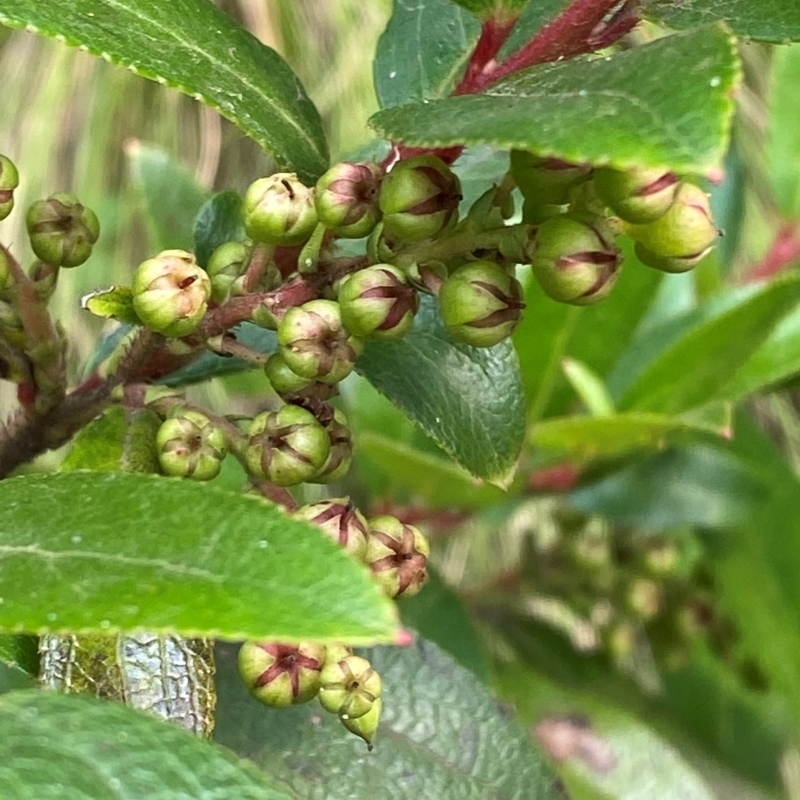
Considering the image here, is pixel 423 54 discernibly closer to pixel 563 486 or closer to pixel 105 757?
pixel 105 757

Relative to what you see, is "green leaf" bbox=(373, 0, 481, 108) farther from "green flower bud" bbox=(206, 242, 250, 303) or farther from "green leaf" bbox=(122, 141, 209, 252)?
"green leaf" bbox=(122, 141, 209, 252)

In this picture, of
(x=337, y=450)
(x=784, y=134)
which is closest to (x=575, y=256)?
(x=337, y=450)

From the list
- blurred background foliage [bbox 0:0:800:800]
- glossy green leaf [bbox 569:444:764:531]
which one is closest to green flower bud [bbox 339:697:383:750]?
blurred background foliage [bbox 0:0:800:800]

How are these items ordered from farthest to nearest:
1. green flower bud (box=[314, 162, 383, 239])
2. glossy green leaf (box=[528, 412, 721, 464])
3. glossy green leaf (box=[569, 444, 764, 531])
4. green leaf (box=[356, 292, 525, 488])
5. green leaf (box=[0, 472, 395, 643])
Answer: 1. glossy green leaf (box=[569, 444, 764, 531])
2. glossy green leaf (box=[528, 412, 721, 464])
3. green leaf (box=[356, 292, 525, 488])
4. green flower bud (box=[314, 162, 383, 239])
5. green leaf (box=[0, 472, 395, 643])

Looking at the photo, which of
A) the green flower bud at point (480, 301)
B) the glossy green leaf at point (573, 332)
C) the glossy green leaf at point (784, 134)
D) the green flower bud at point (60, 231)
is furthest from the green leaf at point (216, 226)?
the glossy green leaf at point (784, 134)

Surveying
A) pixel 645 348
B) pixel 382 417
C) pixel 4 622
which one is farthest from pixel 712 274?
pixel 4 622

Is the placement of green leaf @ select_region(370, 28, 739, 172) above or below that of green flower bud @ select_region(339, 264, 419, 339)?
above
